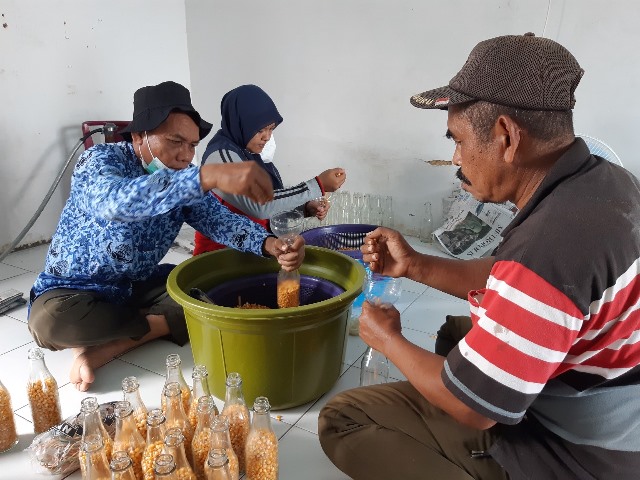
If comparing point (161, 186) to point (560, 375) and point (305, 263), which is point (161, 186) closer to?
point (305, 263)

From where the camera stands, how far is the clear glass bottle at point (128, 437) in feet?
3.58

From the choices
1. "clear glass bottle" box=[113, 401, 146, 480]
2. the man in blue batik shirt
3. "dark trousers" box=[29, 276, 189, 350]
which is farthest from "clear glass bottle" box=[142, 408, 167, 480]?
"dark trousers" box=[29, 276, 189, 350]

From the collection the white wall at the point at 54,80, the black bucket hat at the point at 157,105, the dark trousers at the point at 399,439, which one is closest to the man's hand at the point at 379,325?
the dark trousers at the point at 399,439

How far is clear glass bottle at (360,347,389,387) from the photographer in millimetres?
1690

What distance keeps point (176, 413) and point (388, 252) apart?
71cm

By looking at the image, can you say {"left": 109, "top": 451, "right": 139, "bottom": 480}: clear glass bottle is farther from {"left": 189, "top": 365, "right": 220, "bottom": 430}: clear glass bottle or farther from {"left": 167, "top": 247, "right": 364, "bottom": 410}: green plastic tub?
{"left": 167, "top": 247, "right": 364, "bottom": 410}: green plastic tub

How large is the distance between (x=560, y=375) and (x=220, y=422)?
0.66 metres

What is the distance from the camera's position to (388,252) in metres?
1.47

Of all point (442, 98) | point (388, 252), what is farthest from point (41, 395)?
point (442, 98)

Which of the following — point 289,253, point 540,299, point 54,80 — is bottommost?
point 289,253

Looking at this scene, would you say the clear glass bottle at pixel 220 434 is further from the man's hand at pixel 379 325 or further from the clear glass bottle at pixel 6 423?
the clear glass bottle at pixel 6 423

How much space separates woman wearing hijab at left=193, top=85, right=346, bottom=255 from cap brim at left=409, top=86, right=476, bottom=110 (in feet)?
3.50

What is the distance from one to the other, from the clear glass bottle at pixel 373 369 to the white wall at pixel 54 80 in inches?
93.9

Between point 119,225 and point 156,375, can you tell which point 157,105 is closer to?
point 119,225
